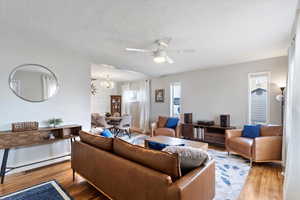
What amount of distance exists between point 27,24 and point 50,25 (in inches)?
15.7

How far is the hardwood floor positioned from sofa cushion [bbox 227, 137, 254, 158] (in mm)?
320

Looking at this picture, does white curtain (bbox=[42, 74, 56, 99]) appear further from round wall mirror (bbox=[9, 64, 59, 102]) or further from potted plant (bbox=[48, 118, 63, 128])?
potted plant (bbox=[48, 118, 63, 128])

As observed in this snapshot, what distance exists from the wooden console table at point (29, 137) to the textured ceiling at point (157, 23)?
71.8 inches

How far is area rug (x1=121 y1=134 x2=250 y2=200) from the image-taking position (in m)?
2.15

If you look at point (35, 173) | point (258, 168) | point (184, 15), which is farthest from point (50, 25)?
point (258, 168)

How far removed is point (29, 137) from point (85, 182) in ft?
4.62

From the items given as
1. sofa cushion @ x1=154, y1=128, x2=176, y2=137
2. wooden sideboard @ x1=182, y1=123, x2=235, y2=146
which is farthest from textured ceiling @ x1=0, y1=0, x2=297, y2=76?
sofa cushion @ x1=154, y1=128, x2=176, y2=137

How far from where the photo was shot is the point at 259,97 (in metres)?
4.02

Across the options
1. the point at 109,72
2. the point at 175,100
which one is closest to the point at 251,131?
the point at 175,100

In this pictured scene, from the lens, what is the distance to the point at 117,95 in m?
7.93

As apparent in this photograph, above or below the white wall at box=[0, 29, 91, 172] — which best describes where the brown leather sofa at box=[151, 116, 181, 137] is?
below

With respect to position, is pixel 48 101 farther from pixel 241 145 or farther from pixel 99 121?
pixel 241 145

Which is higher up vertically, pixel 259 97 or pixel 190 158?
pixel 259 97

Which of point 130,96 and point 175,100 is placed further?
point 130,96
